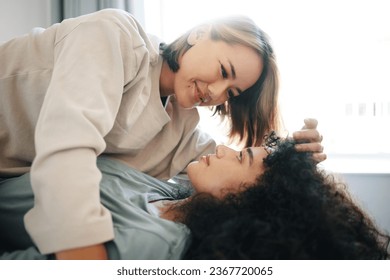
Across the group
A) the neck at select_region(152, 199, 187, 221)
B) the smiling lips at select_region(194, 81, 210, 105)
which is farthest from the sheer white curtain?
the neck at select_region(152, 199, 187, 221)

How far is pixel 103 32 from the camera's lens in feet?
2.60

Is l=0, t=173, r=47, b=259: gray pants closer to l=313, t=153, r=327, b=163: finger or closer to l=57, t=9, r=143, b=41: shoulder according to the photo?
l=57, t=9, r=143, b=41: shoulder

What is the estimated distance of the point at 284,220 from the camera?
70 cm

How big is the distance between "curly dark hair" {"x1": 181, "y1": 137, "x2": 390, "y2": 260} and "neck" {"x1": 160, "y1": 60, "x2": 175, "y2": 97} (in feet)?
1.20

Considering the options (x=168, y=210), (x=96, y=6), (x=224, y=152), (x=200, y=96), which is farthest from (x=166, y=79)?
(x=96, y=6)

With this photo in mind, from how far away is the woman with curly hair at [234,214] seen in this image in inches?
25.7

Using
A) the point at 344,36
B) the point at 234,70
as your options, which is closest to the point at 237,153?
the point at 234,70

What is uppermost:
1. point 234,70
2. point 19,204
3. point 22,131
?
point 234,70

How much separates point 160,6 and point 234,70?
109 centimetres

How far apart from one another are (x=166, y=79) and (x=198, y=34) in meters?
0.16

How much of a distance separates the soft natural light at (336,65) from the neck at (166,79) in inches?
25.7

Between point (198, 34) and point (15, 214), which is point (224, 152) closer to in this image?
point (198, 34)

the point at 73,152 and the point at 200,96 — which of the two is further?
the point at 200,96
